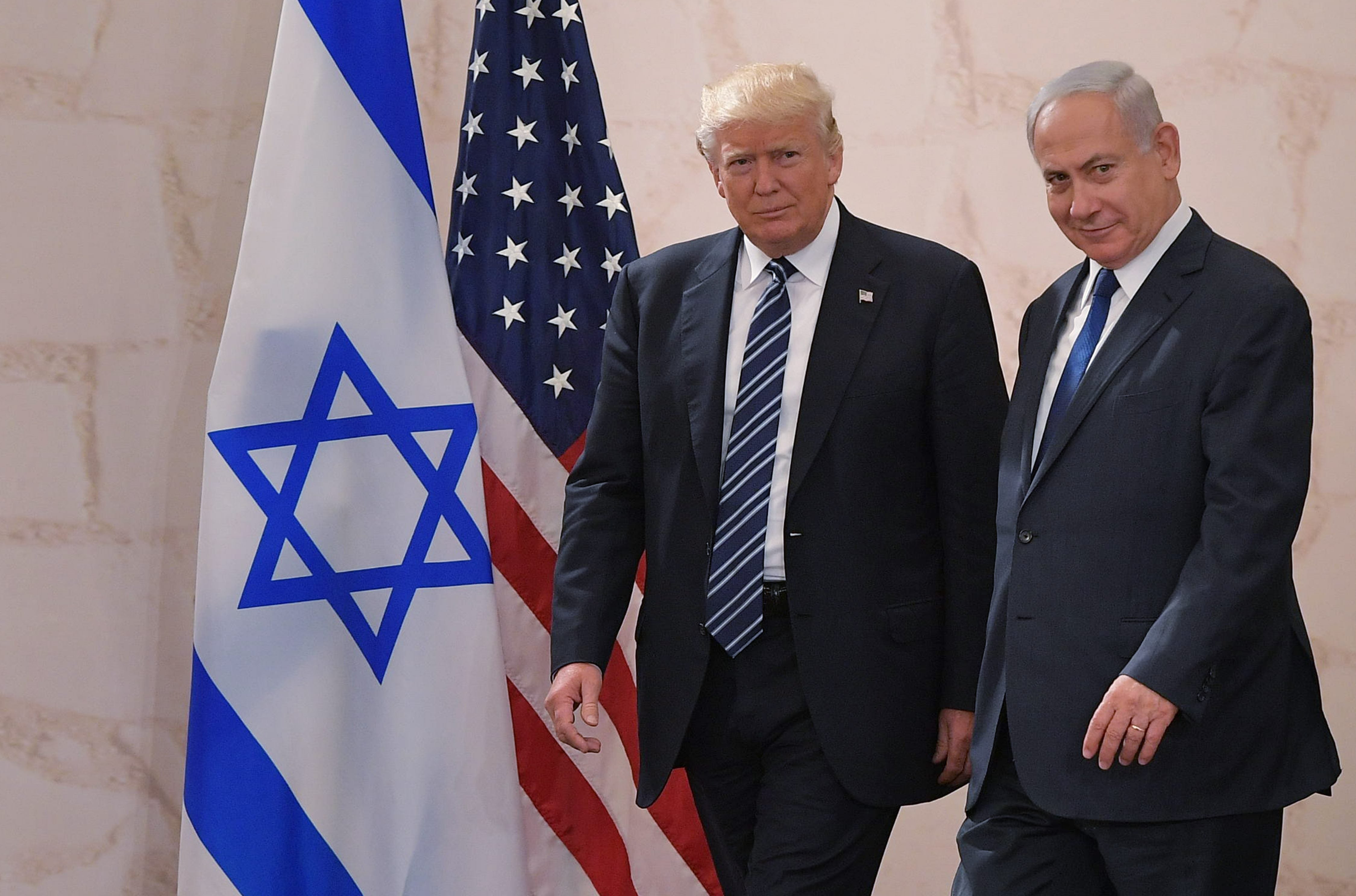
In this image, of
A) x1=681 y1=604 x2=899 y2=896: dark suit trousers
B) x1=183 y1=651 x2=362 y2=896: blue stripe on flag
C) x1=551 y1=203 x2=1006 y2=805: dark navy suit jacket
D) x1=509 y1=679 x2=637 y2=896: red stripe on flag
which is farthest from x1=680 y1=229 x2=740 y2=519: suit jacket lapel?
x1=183 y1=651 x2=362 y2=896: blue stripe on flag

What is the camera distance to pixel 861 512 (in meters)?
2.17

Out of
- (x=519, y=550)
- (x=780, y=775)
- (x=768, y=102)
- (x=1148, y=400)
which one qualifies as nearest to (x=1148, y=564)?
(x=1148, y=400)

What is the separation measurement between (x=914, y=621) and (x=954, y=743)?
0.20m

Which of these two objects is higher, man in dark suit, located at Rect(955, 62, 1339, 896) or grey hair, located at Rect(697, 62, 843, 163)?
grey hair, located at Rect(697, 62, 843, 163)

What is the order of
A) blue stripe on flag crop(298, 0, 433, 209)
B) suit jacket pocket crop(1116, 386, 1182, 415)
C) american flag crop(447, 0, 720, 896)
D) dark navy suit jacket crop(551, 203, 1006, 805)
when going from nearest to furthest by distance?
suit jacket pocket crop(1116, 386, 1182, 415)
dark navy suit jacket crop(551, 203, 1006, 805)
blue stripe on flag crop(298, 0, 433, 209)
american flag crop(447, 0, 720, 896)

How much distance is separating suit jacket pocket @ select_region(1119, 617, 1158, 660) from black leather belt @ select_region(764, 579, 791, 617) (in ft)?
1.63

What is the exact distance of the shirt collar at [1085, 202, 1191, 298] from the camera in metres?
1.99

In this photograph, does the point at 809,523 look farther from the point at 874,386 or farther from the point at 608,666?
the point at 608,666

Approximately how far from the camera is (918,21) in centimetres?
323

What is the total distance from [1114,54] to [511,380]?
1499 millimetres

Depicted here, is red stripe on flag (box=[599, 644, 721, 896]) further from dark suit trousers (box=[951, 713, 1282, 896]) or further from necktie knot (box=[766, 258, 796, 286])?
necktie knot (box=[766, 258, 796, 286])

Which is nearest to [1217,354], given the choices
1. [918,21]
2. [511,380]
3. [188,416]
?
[511,380]

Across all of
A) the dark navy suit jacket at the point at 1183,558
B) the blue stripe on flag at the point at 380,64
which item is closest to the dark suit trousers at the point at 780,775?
the dark navy suit jacket at the point at 1183,558

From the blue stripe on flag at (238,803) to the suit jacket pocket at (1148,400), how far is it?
60.4 inches
